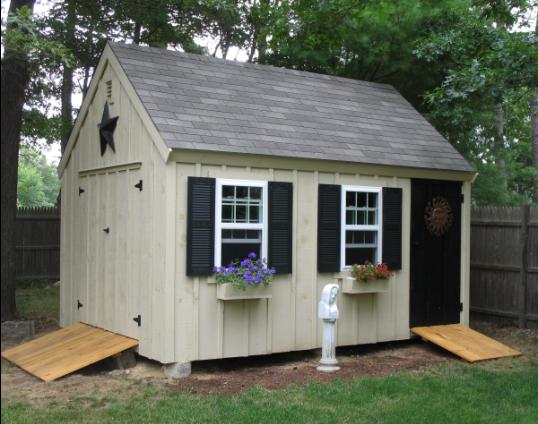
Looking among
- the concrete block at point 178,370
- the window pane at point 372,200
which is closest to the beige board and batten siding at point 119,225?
the concrete block at point 178,370

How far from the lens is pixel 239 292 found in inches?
285

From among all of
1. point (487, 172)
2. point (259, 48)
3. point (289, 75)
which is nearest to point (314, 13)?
point (289, 75)

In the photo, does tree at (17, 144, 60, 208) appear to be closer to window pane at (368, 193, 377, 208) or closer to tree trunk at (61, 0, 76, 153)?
tree trunk at (61, 0, 76, 153)

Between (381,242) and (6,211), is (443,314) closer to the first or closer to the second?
(381,242)

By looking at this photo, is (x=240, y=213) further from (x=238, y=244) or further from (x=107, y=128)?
(x=107, y=128)

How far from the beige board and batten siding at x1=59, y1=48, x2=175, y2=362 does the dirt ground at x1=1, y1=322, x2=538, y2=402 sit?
14.7 inches

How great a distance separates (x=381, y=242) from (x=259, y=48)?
10.4 metres

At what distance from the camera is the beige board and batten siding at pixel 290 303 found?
7223 millimetres

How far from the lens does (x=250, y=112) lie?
8461 millimetres

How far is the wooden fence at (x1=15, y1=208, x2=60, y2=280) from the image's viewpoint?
14828 millimetres

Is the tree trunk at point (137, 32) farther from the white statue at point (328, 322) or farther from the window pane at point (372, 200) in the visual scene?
the white statue at point (328, 322)

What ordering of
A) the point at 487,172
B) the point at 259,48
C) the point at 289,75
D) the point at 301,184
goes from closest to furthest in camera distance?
1. the point at 301,184
2. the point at 289,75
3. the point at 487,172
4. the point at 259,48

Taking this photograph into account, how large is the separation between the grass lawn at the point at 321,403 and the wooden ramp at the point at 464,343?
951 millimetres

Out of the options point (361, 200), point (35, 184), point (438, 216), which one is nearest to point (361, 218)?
point (361, 200)
